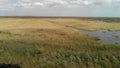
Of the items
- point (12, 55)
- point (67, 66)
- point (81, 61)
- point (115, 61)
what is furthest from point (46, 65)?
point (115, 61)

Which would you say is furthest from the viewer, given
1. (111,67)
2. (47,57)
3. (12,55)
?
(12,55)

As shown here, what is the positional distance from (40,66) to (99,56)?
523 cm

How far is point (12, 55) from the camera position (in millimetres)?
17531

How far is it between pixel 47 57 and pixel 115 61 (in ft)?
16.7

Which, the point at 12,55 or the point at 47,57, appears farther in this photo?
the point at 12,55

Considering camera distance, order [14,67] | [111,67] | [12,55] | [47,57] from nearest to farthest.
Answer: [14,67], [111,67], [47,57], [12,55]

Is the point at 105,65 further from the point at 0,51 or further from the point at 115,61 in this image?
the point at 0,51

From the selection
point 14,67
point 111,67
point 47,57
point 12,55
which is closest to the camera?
point 14,67

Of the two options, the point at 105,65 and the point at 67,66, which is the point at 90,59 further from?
the point at 67,66

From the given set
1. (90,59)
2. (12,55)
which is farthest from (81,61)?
(12,55)

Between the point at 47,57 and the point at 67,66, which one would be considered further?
the point at 47,57

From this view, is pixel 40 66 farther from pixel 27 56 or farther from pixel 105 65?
pixel 105 65

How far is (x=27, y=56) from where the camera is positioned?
57.0 feet

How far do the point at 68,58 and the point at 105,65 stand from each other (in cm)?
275
